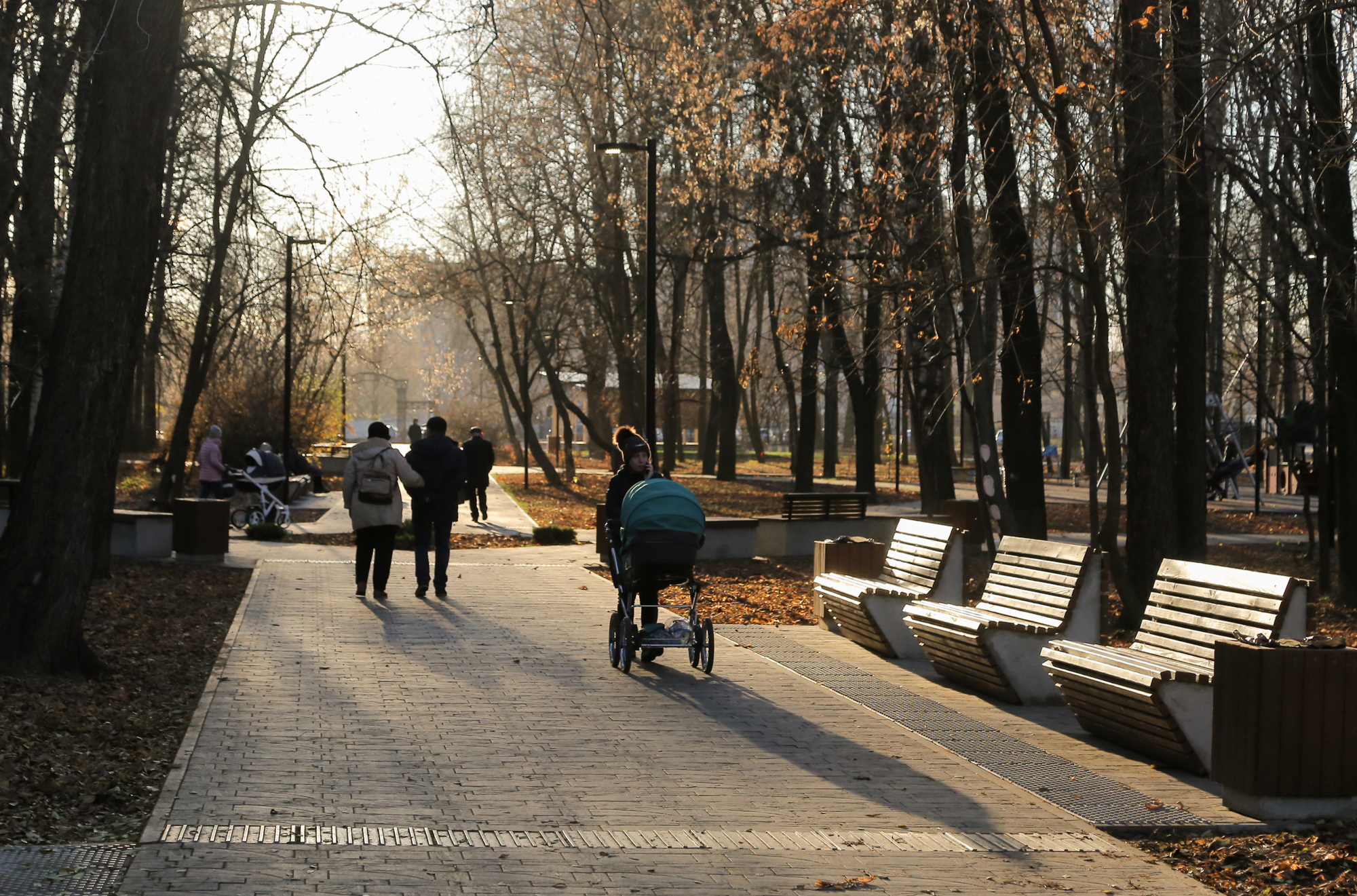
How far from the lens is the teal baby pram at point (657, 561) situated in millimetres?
9742

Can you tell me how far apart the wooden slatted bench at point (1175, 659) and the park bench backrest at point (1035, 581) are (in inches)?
35.6

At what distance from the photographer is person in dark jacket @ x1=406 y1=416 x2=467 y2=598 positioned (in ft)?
47.9

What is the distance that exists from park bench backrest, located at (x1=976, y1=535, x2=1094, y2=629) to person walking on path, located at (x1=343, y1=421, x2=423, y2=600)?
634 cm

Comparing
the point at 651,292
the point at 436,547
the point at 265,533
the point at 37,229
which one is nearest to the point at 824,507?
the point at 651,292

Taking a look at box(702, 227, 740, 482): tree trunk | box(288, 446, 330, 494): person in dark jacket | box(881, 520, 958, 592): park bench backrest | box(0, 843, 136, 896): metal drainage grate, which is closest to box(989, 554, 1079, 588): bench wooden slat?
box(881, 520, 958, 592): park bench backrest

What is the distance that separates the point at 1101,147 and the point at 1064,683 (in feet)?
24.1

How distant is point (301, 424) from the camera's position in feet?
143

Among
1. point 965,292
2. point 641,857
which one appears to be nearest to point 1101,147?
point 965,292

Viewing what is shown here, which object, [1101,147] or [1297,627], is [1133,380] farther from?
[1297,627]

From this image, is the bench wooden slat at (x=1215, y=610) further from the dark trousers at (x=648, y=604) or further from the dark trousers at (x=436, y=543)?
the dark trousers at (x=436, y=543)

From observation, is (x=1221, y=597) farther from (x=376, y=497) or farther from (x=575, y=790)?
(x=376, y=497)

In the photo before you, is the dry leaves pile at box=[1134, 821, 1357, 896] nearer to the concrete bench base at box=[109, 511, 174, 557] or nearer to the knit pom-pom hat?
the knit pom-pom hat

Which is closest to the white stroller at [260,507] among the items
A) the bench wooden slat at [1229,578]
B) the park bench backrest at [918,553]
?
the park bench backrest at [918,553]

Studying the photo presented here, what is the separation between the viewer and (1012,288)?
16875mm
